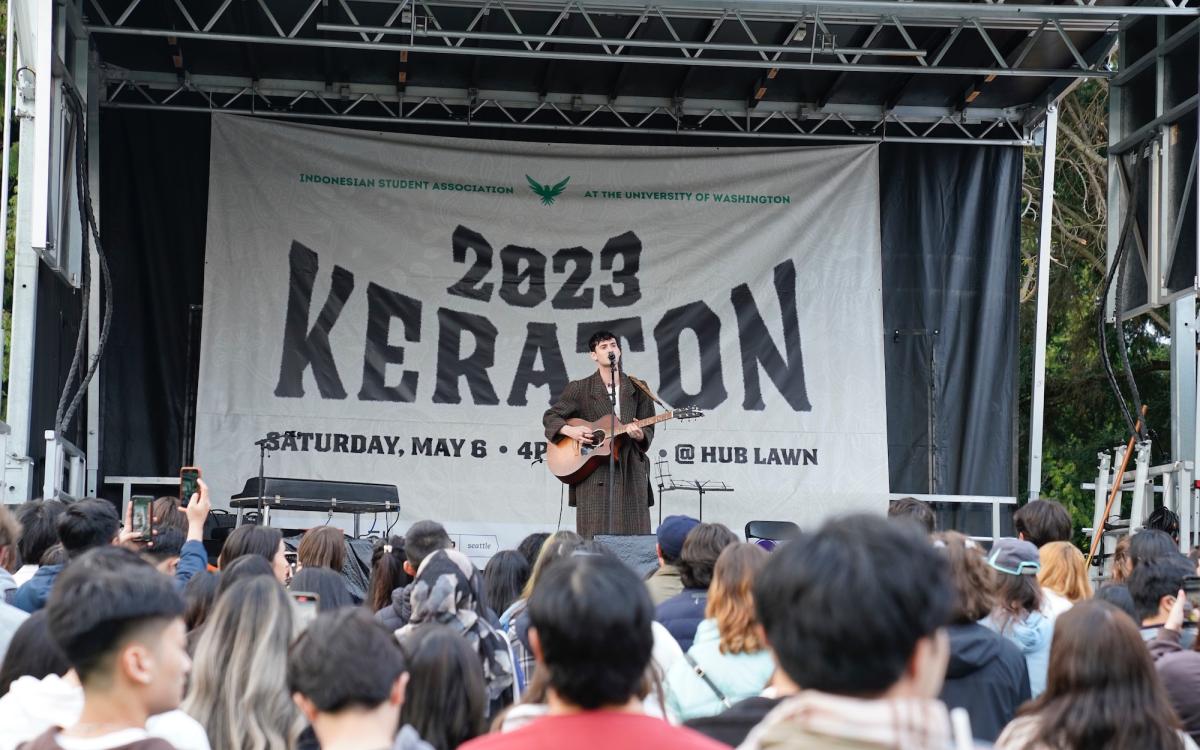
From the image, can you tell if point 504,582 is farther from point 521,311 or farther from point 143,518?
point 521,311

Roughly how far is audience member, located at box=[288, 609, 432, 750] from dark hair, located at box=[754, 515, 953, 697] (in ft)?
3.01

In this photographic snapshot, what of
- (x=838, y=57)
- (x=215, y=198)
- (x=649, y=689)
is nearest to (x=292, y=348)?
(x=215, y=198)

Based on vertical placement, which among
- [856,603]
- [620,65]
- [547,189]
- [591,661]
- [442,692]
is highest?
[620,65]

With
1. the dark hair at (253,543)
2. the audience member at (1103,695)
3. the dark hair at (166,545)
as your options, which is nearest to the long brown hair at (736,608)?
the audience member at (1103,695)

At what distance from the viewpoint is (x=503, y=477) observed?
35.8 ft

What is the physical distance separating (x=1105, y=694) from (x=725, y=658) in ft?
3.15

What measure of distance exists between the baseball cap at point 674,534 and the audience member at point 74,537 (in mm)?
1783

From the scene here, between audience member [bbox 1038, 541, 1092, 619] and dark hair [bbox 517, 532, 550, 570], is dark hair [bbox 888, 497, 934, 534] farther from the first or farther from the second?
dark hair [bbox 517, 532, 550, 570]

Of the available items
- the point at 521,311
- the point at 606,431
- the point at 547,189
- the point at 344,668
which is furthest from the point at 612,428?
the point at 344,668

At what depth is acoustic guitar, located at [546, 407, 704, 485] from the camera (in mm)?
8680

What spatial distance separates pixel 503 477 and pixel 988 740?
7663 mm

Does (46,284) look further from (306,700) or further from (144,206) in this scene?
(306,700)

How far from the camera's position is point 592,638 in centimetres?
199

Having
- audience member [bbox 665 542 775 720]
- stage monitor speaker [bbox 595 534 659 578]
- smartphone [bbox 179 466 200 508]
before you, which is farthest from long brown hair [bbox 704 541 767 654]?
stage monitor speaker [bbox 595 534 659 578]
